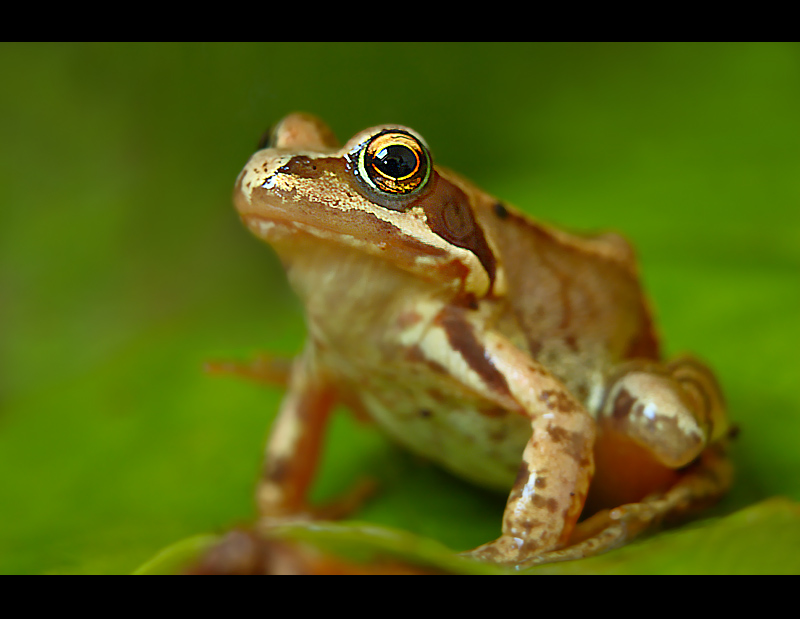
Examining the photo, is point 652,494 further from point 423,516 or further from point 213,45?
point 213,45

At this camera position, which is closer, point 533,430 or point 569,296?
point 533,430

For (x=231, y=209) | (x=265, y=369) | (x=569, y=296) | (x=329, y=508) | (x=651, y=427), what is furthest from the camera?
(x=231, y=209)

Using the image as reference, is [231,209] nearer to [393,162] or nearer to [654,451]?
[393,162]

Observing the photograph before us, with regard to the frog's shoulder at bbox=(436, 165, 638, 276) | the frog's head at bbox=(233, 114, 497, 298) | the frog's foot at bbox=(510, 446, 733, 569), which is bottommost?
the frog's foot at bbox=(510, 446, 733, 569)

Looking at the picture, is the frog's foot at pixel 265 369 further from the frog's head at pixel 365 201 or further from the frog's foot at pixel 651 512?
the frog's foot at pixel 651 512

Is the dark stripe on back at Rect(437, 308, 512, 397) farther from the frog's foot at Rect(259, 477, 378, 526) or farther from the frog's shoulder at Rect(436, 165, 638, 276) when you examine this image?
the frog's foot at Rect(259, 477, 378, 526)

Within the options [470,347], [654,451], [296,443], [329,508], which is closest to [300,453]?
[296,443]

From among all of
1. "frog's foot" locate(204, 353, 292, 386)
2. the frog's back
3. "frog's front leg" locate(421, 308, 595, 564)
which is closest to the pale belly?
"frog's front leg" locate(421, 308, 595, 564)

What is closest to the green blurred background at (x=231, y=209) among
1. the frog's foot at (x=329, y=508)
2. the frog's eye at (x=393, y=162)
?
the frog's foot at (x=329, y=508)
